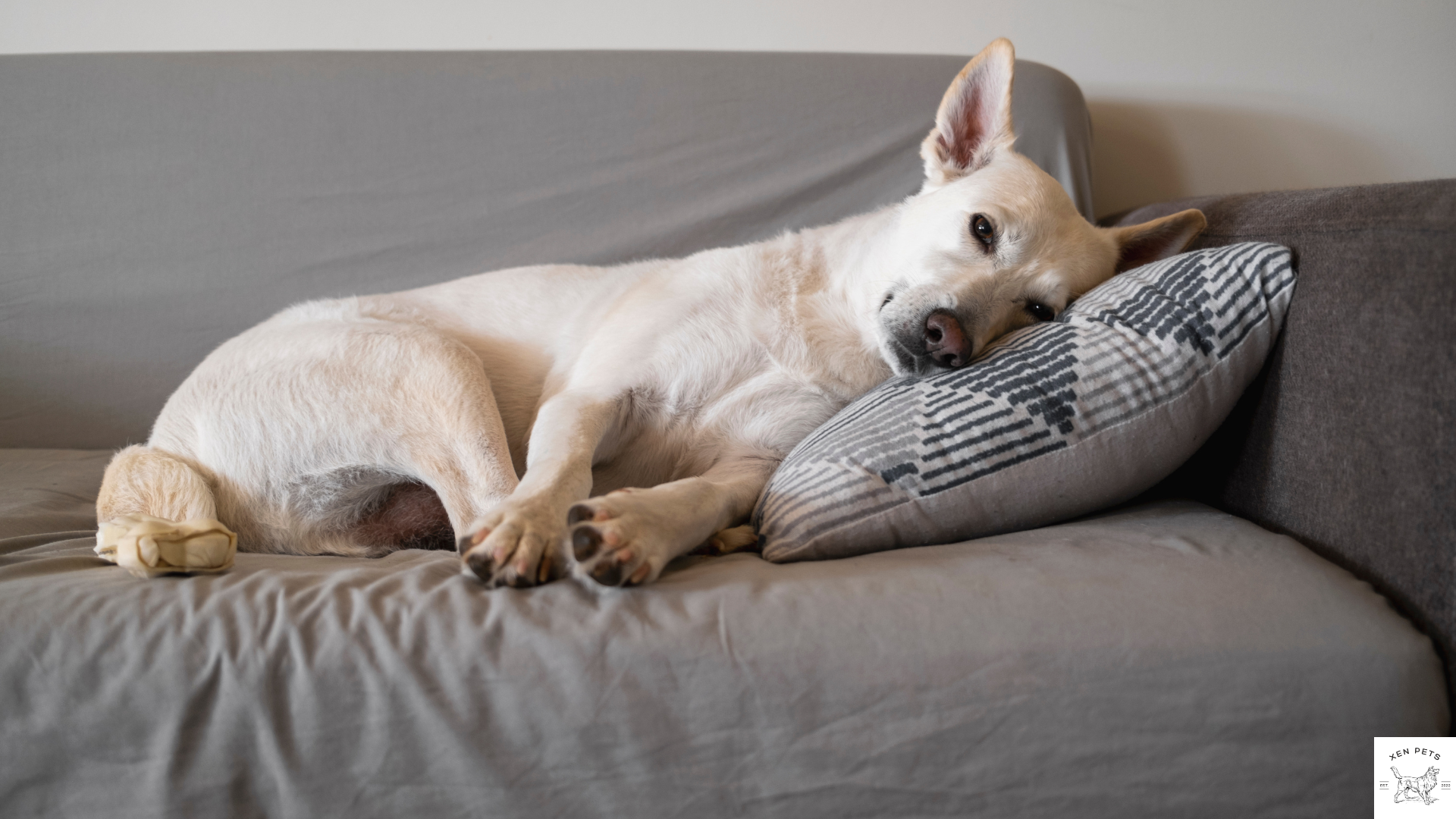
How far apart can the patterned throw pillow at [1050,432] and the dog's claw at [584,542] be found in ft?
1.26

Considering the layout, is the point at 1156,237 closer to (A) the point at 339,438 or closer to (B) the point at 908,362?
(B) the point at 908,362

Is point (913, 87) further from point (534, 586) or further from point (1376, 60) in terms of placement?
point (534, 586)

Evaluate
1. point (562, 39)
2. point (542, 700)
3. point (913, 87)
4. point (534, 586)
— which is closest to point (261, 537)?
point (534, 586)

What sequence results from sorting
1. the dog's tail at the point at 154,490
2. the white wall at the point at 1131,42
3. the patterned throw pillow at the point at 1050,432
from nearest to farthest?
the patterned throw pillow at the point at 1050,432, the dog's tail at the point at 154,490, the white wall at the point at 1131,42

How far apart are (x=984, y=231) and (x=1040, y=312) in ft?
0.79

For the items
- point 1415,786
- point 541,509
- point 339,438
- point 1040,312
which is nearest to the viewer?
point 1415,786

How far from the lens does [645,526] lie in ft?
3.84

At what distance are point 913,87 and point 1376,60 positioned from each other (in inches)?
77.3

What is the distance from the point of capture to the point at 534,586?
113cm

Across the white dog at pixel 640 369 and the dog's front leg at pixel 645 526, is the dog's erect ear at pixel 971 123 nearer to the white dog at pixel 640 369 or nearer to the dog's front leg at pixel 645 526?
the white dog at pixel 640 369

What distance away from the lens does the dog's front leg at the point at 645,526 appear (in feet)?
3.56

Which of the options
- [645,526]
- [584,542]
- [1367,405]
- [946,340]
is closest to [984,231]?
[946,340]

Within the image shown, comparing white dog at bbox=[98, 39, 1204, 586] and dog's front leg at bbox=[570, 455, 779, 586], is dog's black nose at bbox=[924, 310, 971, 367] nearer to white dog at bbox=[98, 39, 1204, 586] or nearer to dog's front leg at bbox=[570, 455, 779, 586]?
white dog at bbox=[98, 39, 1204, 586]

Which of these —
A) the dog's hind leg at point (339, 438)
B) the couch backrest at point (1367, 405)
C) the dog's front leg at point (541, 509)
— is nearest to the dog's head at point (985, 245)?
the couch backrest at point (1367, 405)
